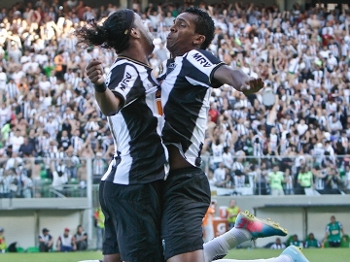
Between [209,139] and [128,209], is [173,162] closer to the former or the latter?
[128,209]

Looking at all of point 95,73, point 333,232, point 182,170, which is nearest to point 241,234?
point 182,170

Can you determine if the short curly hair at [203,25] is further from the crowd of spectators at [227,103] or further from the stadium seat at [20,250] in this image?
the stadium seat at [20,250]

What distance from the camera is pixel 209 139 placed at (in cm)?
2083

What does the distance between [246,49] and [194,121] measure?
770 inches

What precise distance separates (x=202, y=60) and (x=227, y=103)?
16760mm

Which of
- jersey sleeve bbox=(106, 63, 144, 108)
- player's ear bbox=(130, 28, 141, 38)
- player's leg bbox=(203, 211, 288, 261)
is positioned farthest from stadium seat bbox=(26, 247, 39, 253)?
jersey sleeve bbox=(106, 63, 144, 108)

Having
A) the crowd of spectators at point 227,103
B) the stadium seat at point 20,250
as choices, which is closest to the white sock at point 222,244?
the crowd of spectators at point 227,103

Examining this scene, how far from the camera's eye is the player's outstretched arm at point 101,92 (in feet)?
16.8

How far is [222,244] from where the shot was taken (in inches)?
285

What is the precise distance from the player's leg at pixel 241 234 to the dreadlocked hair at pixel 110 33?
2165 millimetres

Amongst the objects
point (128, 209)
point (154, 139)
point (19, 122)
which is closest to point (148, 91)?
point (154, 139)

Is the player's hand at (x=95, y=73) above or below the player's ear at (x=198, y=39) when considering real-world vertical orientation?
below

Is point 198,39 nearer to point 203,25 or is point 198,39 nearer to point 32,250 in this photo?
point 203,25

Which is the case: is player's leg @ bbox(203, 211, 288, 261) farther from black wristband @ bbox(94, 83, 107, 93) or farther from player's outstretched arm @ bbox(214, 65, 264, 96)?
black wristband @ bbox(94, 83, 107, 93)
